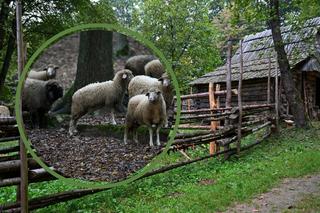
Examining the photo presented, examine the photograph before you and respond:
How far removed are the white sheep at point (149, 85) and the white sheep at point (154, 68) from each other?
20 millimetres

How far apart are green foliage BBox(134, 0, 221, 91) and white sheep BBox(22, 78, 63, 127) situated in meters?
15.4

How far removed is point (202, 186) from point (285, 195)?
1285mm

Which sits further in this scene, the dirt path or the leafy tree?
the leafy tree

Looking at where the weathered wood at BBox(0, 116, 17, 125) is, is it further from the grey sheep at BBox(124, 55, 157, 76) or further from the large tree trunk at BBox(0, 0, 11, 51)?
the large tree trunk at BBox(0, 0, 11, 51)

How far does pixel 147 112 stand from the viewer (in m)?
2.22

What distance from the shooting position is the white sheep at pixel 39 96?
2.09 meters

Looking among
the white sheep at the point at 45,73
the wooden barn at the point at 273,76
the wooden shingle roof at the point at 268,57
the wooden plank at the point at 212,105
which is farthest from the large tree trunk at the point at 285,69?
the white sheep at the point at 45,73

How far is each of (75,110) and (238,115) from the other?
7.54 m

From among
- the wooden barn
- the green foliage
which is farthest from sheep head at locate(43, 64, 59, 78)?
the green foliage

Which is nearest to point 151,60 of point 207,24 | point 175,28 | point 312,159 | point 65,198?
point 65,198

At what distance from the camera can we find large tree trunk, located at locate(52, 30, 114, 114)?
1965 millimetres

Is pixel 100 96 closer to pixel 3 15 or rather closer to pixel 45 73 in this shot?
pixel 45 73

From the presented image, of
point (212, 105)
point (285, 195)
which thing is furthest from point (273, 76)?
point (285, 195)

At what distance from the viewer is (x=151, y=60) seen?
2.07 m
